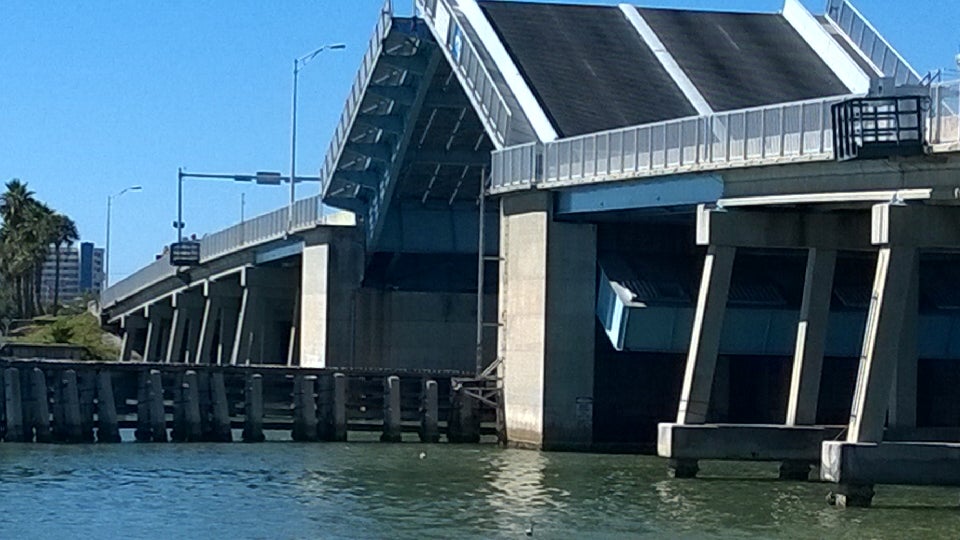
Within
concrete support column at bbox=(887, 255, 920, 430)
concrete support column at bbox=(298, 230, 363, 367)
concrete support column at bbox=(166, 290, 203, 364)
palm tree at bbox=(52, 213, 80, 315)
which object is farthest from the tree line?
concrete support column at bbox=(887, 255, 920, 430)

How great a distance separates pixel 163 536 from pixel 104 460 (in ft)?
47.7

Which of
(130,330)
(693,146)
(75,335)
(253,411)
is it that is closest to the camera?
(693,146)

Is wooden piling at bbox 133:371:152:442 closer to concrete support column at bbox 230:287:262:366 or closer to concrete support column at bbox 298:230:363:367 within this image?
concrete support column at bbox 298:230:363:367

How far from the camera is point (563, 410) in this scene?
51.8 meters

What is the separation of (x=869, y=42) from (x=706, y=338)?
24.4 meters

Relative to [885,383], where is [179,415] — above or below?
below

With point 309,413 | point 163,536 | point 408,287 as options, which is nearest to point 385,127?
point 408,287

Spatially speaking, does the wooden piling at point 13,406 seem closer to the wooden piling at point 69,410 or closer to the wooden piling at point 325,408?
the wooden piling at point 69,410

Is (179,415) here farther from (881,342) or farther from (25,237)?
(25,237)

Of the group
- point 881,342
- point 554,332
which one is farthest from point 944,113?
point 554,332

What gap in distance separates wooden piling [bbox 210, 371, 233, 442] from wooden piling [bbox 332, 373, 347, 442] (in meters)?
2.96

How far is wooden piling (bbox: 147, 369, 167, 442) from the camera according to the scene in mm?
51812

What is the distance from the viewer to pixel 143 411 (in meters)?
52.2

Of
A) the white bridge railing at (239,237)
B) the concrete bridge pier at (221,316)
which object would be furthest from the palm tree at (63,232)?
the concrete bridge pier at (221,316)
